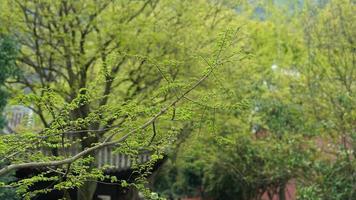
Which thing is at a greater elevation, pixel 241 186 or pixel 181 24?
pixel 181 24

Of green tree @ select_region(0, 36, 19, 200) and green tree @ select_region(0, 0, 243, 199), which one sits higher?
green tree @ select_region(0, 0, 243, 199)

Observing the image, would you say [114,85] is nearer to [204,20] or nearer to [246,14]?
[204,20]

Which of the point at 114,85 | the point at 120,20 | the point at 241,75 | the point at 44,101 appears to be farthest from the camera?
the point at 241,75

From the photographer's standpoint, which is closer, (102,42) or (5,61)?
(5,61)

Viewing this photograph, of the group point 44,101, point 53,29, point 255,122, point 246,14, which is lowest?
point 44,101

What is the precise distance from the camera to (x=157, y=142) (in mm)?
5016

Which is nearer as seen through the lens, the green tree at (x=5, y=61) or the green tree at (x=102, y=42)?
the green tree at (x=5, y=61)

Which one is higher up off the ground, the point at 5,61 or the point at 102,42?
the point at 102,42

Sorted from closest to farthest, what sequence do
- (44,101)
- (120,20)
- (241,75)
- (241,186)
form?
(44,101) → (120,20) → (241,75) → (241,186)

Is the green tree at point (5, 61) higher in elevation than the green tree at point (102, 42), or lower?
lower

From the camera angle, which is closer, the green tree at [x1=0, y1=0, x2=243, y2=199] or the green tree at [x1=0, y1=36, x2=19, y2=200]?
the green tree at [x1=0, y1=36, x2=19, y2=200]

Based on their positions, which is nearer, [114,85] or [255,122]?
[114,85]

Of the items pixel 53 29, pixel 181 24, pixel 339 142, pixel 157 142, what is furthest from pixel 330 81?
pixel 157 142

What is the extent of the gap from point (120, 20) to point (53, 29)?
1.26 metres
